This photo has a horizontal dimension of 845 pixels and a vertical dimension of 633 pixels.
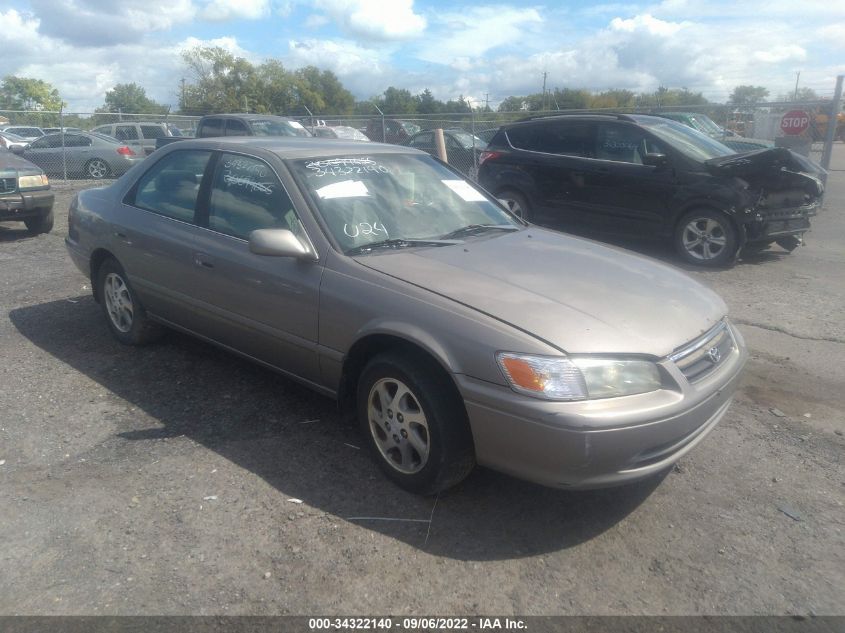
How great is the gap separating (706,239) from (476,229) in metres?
5.05

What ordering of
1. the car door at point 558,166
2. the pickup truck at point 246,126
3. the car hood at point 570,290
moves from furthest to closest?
the pickup truck at point 246,126
the car door at point 558,166
the car hood at point 570,290

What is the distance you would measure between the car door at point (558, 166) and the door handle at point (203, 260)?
5.99 m

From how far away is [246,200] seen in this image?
4.33 metres

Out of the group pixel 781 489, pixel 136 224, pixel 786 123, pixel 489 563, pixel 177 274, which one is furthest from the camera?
pixel 786 123

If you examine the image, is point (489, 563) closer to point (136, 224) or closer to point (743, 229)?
point (136, 224)

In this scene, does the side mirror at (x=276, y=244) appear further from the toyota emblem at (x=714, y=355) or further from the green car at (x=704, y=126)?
the green car at (x=704, y=126)

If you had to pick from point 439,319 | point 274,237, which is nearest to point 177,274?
point 274,237

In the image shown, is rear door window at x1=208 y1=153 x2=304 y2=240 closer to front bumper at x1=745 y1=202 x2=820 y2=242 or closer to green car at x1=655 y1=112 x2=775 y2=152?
front bumper at x1=745 y1=202 x2=820 y2=242

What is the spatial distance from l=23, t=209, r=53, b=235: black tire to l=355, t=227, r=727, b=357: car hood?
8538mm

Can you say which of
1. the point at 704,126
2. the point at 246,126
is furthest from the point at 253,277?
the point at 704,126

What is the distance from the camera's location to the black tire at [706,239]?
820 cm

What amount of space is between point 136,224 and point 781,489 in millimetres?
4422

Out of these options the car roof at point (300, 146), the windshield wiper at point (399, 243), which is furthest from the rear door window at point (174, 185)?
the windshield wiper at point (399, 243)

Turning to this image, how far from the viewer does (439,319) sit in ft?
10.5
